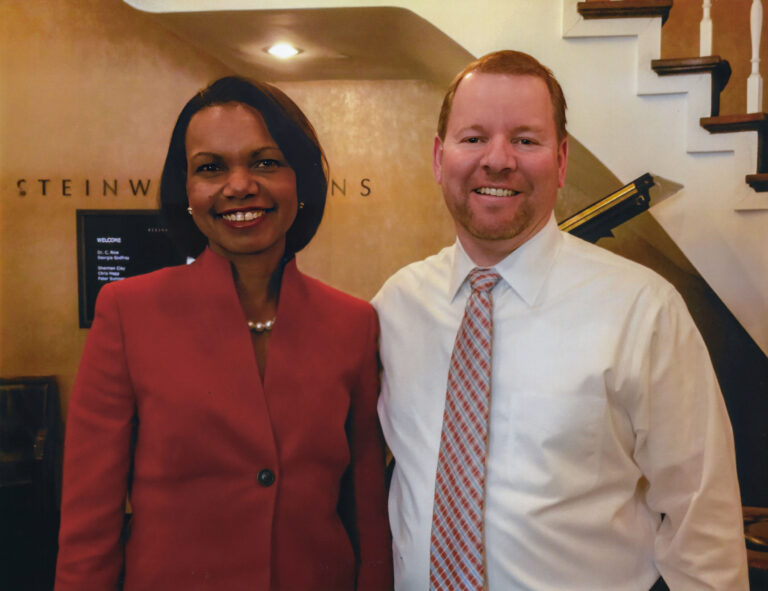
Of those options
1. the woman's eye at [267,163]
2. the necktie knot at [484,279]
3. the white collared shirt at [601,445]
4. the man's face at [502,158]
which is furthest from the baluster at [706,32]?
the woman's eye at [267,163]

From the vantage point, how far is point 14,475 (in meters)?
2.25

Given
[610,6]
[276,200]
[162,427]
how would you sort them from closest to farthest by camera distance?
[162,427], [276,200], [610,6]

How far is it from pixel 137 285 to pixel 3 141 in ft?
5.44

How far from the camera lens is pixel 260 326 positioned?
1472 mm

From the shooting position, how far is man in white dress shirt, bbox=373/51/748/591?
4.42 ft

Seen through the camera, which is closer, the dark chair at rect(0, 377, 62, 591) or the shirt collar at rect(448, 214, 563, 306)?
the shirt collar at rect(448, 214, 563, 306)

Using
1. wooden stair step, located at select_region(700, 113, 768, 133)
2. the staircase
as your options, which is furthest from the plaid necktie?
wooden stair step, located at select_region(700, 113, 768, 133)

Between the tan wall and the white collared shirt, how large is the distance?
121cm

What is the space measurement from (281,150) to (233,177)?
0.44ft

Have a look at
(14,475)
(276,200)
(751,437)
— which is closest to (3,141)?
(14,475)

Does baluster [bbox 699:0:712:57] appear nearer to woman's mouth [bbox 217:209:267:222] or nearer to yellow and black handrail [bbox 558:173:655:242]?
yellow and black handrail [bbox 558:173:655:242]

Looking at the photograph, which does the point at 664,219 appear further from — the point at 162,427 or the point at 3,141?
the point at 3,141

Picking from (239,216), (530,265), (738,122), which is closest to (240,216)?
(239,216)

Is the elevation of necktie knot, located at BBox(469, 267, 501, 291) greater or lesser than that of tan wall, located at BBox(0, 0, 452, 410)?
lesser
